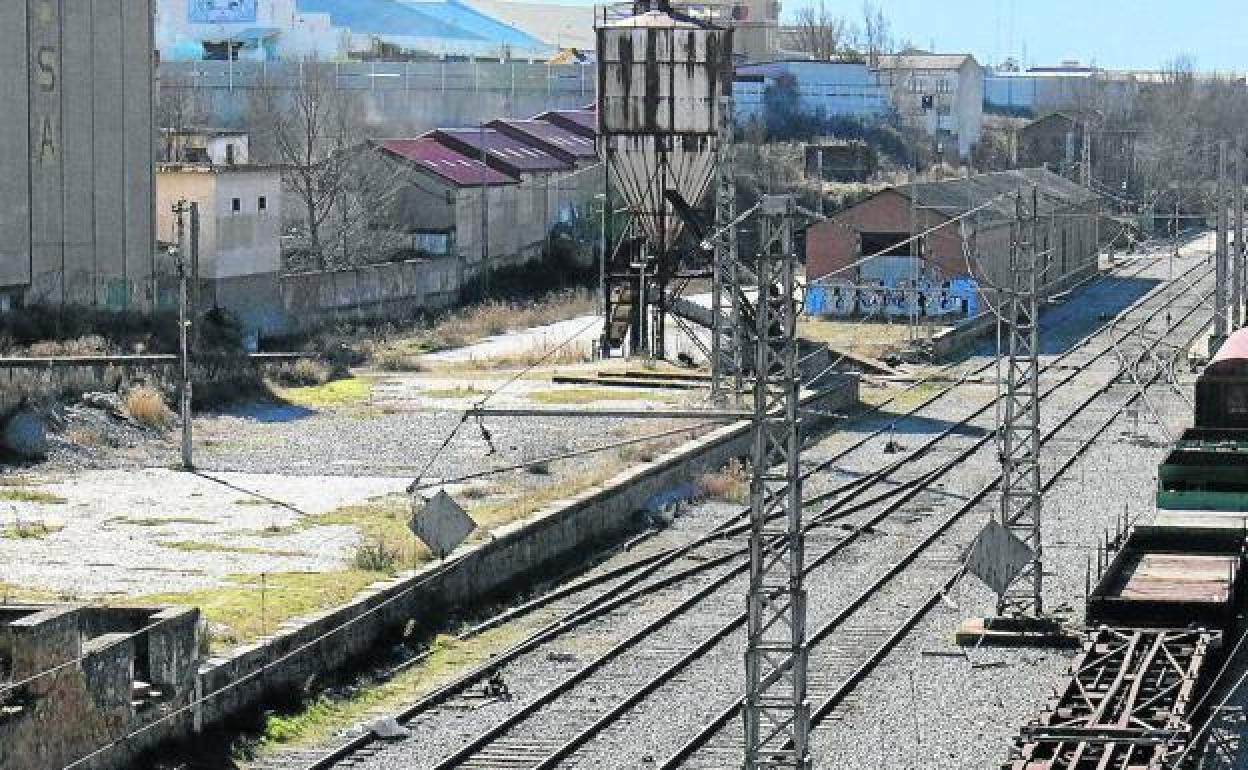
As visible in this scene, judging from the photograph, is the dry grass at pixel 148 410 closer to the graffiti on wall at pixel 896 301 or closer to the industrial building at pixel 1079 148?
the graffiti on wall at pixel 896 301

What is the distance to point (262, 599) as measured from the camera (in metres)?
25.0

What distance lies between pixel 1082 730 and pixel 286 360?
28917 mm

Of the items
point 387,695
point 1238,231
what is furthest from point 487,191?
point 387,695

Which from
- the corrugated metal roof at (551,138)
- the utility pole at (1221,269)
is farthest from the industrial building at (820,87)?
the utility pole at (1221,269)

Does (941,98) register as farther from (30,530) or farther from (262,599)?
(262,599)

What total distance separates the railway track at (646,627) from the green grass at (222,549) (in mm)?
3024

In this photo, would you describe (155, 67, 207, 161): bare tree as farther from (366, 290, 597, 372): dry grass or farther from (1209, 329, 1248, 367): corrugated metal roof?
(1209, 329, 1248, 367): corrugated metal roof

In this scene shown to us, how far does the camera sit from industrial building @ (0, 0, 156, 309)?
143ft

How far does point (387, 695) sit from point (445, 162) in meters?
41.8

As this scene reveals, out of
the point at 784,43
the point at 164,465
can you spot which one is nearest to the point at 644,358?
the point at 164,465

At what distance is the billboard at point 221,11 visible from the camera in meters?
92.4

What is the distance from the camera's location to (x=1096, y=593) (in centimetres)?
2314

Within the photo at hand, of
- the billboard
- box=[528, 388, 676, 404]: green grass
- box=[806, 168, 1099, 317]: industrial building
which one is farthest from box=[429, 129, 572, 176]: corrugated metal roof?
the billboard

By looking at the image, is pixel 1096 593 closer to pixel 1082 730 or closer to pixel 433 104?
pixel 1082 730
